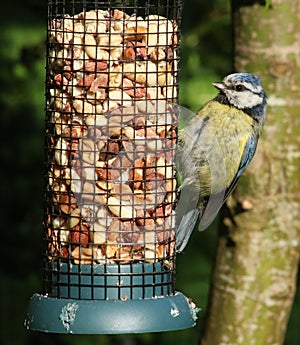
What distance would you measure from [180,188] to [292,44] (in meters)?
0.93

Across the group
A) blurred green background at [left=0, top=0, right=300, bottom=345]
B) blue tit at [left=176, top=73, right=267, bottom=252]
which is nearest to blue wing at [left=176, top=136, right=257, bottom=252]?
blue tit at [left=176, top=73, right=267, bottom=252]

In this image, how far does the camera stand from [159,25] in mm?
4004

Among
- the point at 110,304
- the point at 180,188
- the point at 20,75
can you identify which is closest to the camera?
the point at 110,304

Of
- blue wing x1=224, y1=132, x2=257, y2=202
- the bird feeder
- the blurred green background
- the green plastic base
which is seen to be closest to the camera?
the green plastic base

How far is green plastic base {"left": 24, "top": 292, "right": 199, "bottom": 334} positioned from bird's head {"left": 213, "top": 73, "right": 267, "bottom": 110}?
119cm

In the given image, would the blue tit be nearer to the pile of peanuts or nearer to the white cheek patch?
the white cheek patch

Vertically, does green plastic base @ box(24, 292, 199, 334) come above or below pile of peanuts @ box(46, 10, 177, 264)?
below

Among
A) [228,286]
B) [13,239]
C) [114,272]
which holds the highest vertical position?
[114,272]

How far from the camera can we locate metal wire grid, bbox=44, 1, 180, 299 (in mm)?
3918

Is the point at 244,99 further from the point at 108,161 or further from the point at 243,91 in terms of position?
the point at 108,161

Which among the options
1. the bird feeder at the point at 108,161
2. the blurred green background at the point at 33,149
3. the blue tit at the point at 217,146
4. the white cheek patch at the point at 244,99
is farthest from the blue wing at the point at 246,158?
the blurred green background at the point at 33,149

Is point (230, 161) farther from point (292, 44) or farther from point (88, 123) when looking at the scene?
point (88, 123)

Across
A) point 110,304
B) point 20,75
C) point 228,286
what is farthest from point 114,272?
point 20,75

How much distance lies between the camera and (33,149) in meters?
7.53
